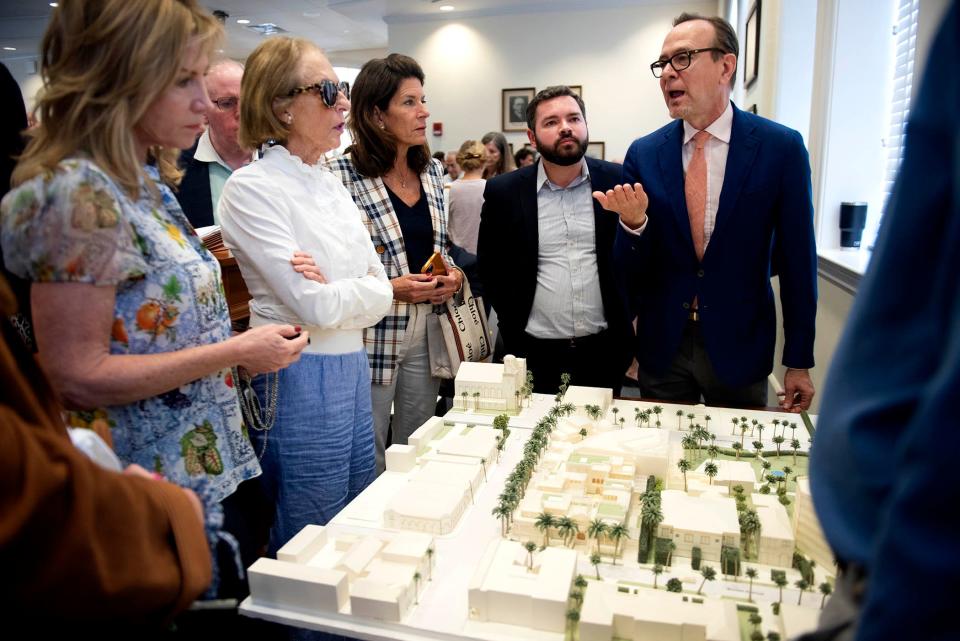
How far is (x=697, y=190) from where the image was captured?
8.48 feet

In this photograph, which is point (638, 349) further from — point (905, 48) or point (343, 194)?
point (905, 48)

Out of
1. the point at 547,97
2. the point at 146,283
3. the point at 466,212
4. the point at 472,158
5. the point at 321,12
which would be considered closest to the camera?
the point at 146,283

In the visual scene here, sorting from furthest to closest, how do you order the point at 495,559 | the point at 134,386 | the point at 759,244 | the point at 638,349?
the point at 638,349 < the point at 759,244 < the point at 495,559 < the point at 134,386

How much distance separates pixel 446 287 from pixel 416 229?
296mm

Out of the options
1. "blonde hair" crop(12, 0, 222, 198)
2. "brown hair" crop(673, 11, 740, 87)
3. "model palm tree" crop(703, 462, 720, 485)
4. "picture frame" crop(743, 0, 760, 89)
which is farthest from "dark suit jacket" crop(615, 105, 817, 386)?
"picture frame" crop(743, 0, 760, 89)

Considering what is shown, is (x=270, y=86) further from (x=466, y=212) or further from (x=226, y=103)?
(x=466, y=212)

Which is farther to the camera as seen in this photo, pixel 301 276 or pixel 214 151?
pixel 214 151

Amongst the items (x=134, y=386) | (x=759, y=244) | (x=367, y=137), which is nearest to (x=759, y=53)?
(x=759, y=244)

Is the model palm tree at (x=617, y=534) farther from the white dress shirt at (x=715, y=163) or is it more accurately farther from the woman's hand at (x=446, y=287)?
the woman's hand at (x=446, y=287)

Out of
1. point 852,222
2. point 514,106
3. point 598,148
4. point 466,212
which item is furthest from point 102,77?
point 514,106

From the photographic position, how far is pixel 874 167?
12.4 ft

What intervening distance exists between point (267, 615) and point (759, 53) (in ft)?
16.7

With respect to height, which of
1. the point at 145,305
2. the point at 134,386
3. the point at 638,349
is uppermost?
the point at 145,305

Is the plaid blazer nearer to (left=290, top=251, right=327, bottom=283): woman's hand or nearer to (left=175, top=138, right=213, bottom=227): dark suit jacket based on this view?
(left=175, top=138, right=213, bottom=227): dark suit jacket
